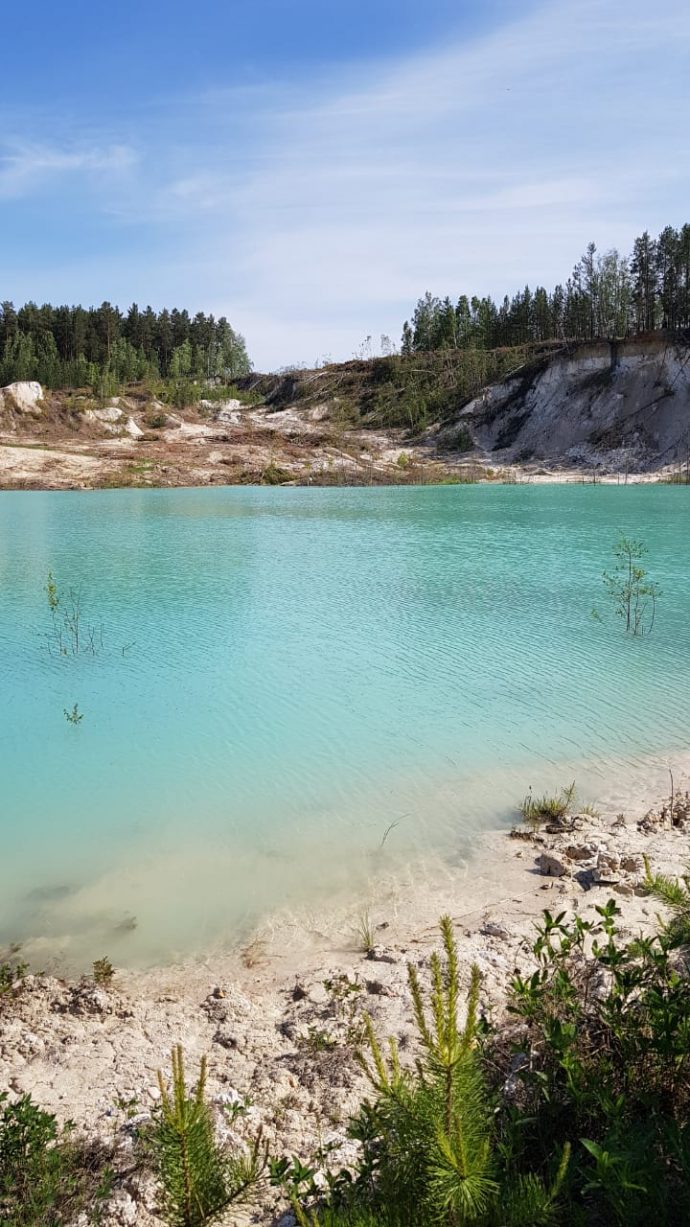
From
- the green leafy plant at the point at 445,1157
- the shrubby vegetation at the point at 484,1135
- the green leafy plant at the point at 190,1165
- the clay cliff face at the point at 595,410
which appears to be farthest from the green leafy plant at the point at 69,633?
the clay cliff face at the point at 595,410

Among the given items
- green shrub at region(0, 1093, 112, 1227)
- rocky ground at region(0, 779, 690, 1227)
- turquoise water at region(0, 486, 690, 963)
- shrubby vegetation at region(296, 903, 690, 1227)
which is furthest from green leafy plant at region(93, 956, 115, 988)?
shrubby vegetation at region(296, 903, 690, 1227)

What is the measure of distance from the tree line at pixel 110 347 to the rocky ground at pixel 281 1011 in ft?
279

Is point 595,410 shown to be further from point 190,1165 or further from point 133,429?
point 190,1165

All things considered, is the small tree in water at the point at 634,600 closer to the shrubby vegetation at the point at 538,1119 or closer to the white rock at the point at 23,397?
the shrubby vegetation at the point at 538,1119

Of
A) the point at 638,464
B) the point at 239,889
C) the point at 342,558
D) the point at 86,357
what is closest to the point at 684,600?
the point at 342,558

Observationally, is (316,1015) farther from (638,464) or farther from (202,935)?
(638,464)

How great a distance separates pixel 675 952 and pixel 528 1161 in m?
1.70

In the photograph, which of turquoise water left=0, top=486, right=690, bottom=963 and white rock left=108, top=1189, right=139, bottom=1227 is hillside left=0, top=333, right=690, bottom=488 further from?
white rock left=108, top=1189, right=139, bottom=1227

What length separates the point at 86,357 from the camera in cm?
10775

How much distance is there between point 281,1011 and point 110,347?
115 metres

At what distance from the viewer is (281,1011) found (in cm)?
459

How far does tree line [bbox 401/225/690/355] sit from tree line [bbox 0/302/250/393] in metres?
32.6

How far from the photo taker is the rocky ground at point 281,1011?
359cm

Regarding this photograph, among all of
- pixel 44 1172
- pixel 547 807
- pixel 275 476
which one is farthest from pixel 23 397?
pixel 44 1172
